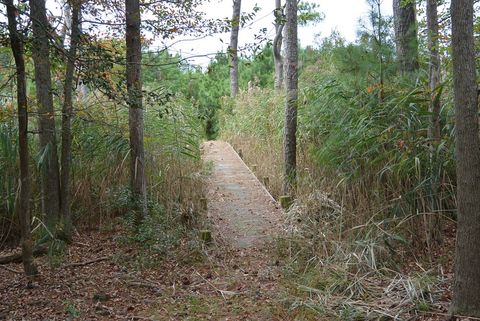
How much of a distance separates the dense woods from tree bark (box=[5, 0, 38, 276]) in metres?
0.02

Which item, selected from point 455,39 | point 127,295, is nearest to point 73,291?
point 127,295

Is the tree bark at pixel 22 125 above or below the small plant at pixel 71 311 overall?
above

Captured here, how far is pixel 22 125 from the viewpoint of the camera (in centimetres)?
518

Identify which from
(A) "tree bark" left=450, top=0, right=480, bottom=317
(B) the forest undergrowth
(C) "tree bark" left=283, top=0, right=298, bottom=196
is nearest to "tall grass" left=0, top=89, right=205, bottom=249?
(C) "tree bark" left=283, top=0, right=298, bottom=196

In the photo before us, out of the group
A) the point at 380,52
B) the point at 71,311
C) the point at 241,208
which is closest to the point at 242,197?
the point at 241,208

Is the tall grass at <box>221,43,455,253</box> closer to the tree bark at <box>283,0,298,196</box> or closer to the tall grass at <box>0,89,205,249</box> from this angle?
the tree bark at <box>283,0,298,196</box>

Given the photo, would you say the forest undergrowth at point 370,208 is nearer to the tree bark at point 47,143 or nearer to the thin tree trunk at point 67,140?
the thin tree trunk at point 67,140

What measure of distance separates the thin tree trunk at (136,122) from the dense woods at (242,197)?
0.7 inches

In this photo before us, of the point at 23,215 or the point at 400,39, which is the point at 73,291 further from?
the point at 400,39

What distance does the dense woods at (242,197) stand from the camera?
194 inches

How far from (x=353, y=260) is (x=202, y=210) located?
9.92ft

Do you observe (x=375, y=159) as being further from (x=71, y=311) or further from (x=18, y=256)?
(x=18, y=256)

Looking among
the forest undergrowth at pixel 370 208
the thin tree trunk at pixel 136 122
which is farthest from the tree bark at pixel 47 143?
the forest undergrowth at pixel 370 208

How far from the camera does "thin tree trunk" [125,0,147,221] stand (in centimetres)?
664
